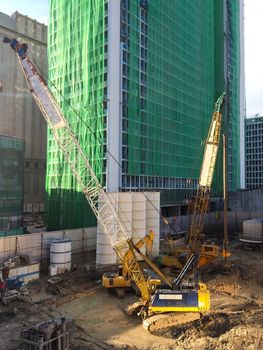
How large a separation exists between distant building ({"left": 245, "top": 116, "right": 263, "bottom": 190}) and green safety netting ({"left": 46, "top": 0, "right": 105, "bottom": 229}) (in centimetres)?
6520

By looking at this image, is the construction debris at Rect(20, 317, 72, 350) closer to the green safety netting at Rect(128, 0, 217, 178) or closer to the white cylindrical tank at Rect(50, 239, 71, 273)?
the white cylindrical tank at Rect(50, 239, 71, 273)

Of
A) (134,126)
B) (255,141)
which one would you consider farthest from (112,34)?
(255,141)

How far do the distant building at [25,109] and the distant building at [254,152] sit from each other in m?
58.2

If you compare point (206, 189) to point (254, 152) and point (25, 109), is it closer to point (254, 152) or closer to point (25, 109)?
point (25, 109)

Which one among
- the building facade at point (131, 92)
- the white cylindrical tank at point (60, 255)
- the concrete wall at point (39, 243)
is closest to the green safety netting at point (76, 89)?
the building facade at point (131, 92)

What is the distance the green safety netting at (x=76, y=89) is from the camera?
50031 mm

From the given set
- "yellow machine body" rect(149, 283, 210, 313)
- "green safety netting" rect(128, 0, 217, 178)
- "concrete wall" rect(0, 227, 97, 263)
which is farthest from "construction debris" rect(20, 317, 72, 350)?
"green safety netting" rect(128, 0, 217, 178)

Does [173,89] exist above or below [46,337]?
above

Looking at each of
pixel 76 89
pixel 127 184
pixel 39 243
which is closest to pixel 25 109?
pixel 76 89

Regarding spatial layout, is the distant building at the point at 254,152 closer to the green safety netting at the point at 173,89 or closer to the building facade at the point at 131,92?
the building facade at the point at 131,92

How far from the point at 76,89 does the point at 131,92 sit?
8.52 m

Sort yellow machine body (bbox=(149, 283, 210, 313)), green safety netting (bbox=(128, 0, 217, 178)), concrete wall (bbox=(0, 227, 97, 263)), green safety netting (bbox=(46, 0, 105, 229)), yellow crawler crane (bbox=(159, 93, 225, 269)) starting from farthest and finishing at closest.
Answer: green safety netting (bbox=(128, 0, 217, 178)) → green safety netting (bbox=(46, 0, 105, 229)) → yellow crawler crane (bbox=(159, 93, 225, 269)) → concrete wall (bbox=(0, 227, 97, 263)) → yellow machine body (bbox=(149, 283, 210, 313))

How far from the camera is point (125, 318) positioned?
23.2 m

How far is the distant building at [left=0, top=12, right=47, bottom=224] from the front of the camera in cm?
7556
